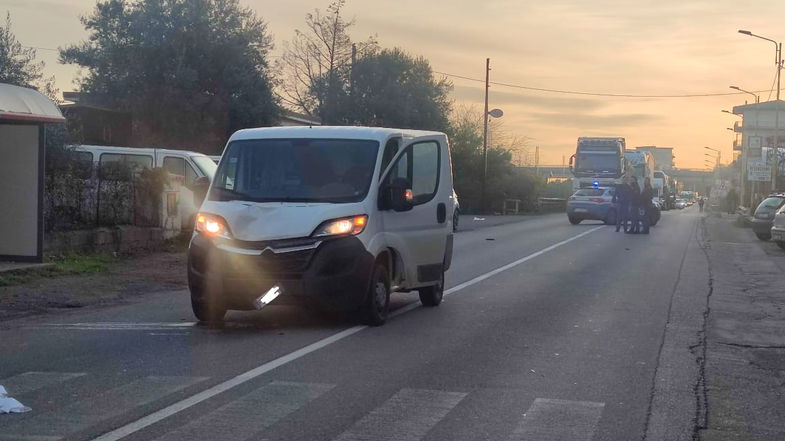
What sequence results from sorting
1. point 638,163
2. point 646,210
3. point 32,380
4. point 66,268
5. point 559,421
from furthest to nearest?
point 638,163 → point 646,210 → point 66,268 → point 32,380 → point 559,421

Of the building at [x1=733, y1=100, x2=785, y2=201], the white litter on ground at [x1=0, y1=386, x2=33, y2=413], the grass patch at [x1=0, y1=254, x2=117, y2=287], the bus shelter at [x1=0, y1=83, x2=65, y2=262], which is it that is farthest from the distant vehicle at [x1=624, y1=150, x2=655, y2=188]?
the white litter on ground at [x1=0, y1=386, x2=33, y2=413]

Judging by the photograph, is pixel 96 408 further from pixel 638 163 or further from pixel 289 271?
pixel 638 163

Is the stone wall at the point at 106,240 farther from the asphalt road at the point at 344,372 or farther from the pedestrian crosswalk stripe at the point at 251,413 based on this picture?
the pedestrian crosswalk stripe at the point at 251,413

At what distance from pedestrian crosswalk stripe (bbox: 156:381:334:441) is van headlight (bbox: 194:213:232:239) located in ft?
9.76

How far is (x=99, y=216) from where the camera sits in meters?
19.8

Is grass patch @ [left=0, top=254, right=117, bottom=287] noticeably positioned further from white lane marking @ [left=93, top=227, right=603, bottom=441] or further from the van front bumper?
white lane marking @ [left=93, top=227, right=603, bottom=441]

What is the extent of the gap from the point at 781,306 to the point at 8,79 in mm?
15562

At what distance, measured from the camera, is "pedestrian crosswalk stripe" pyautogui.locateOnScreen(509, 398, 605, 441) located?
6.96m

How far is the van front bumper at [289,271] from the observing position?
35.5 feet

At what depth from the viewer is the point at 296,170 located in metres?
11.8

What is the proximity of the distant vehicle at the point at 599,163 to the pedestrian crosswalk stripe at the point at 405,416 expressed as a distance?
4031 cm

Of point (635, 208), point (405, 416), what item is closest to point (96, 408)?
point (405, 416)

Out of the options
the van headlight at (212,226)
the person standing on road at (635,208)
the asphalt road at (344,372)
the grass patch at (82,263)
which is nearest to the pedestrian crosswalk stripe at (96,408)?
the asphalt road at (344,372)

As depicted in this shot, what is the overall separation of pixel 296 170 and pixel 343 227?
108 centimetres
